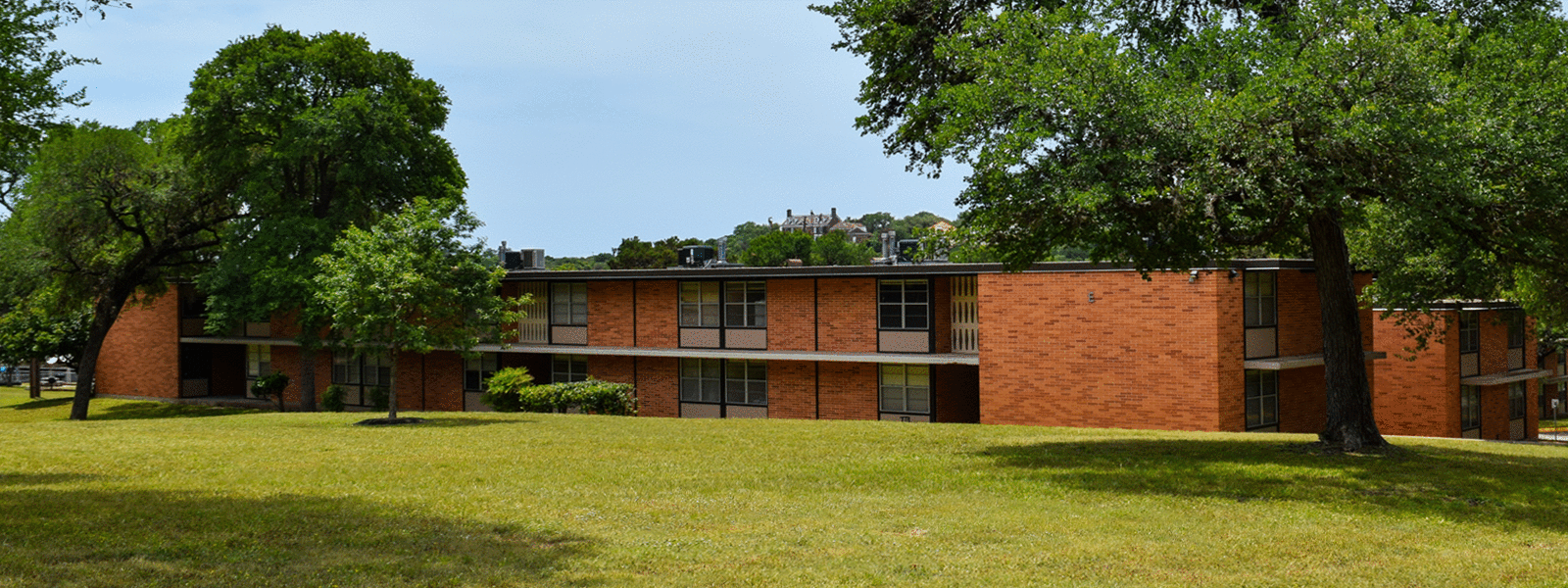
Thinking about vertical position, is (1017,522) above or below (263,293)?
below

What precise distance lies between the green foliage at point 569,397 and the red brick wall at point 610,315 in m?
2.16

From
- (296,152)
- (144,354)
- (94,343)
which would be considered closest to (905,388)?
(296,152)

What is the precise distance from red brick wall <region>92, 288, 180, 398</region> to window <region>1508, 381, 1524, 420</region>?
48.8m

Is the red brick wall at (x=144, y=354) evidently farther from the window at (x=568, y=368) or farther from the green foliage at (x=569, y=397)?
the green foliage at (x=569, y=397)

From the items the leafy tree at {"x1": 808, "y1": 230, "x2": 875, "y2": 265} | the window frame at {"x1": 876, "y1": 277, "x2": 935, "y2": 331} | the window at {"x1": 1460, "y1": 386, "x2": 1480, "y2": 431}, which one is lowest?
the window at {"x1": 1460, "y1": 386, "x2": 1480, "y2": 431}

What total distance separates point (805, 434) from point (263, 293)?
68.0 ft

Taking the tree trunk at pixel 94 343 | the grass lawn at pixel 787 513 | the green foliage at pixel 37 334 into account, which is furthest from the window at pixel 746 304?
the green foliage at pixel 37 334

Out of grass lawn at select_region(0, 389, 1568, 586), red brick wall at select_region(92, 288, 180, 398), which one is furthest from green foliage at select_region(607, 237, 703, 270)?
grass lawn at select_region(0, 389, 1568, 586)

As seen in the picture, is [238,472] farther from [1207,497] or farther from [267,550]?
[1207,497]

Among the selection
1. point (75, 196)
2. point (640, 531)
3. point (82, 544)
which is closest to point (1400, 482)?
point (640, 531)

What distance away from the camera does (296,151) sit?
34812 millimetres

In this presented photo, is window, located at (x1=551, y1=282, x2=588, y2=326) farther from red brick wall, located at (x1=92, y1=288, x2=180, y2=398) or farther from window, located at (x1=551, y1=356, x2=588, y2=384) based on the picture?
red brick wall, located at (x1=92, y1=288, x2=180, y2=398)

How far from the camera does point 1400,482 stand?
47.5 ft

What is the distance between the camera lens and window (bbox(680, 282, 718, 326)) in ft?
109
